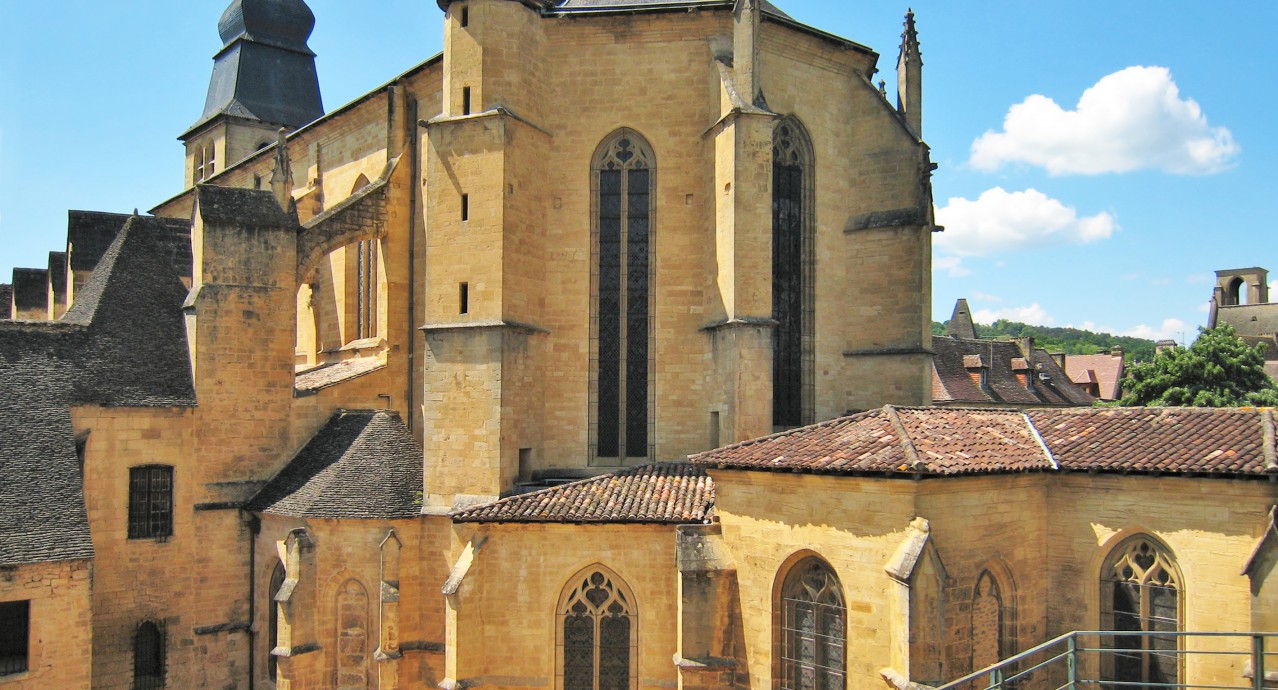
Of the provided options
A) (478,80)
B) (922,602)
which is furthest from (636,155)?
(922,602)

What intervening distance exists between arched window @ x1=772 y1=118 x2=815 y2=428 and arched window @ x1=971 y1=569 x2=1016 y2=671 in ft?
21.3

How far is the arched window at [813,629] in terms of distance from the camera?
44.4ft

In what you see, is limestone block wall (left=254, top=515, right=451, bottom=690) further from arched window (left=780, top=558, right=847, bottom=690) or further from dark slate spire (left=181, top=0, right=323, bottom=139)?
dark slate spire (left=181, top=0, right=323, bottom=139)

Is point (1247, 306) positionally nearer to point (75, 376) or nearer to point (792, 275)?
point (792, 275)

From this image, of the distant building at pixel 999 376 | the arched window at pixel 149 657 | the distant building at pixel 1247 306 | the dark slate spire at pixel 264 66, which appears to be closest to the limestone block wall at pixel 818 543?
the arched window at pixel 149 657

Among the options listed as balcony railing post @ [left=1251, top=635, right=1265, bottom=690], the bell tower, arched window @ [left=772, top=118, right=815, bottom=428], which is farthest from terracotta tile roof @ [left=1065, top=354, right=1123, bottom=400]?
balcony railing post @ [left=1251, top=635, right=1265, bottom=690]

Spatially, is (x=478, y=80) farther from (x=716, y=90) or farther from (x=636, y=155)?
(x=716, y=90)

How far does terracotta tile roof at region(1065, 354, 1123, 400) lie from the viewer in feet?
180

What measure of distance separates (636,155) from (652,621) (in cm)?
924

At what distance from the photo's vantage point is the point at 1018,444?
14375mm

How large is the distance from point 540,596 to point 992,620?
735 cm

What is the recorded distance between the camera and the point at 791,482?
14.0 metres

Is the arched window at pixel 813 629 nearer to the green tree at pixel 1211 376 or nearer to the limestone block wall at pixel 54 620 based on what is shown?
the limestone block wall at pixel 54 620

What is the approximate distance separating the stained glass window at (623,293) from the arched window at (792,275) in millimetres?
2807
